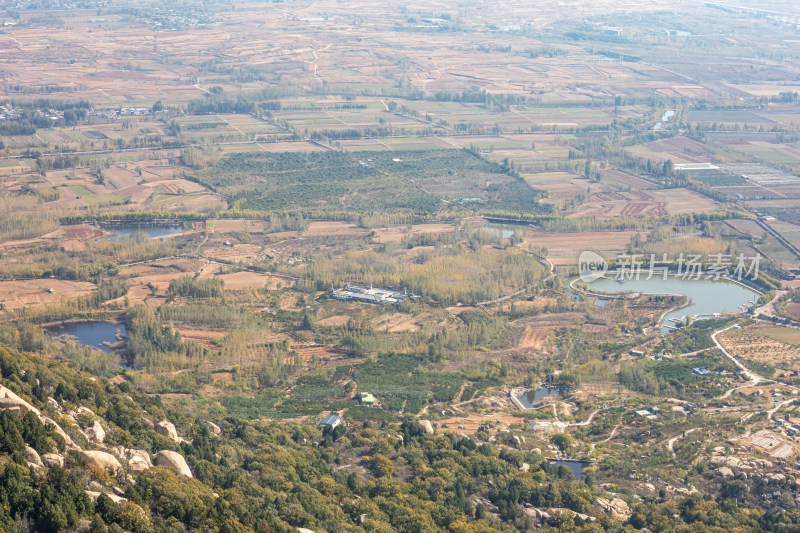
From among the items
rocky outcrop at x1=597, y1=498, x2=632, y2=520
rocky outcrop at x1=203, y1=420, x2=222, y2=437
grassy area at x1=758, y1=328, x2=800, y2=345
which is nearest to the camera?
rocky outcrop at x1=597, y1=498, x2=632, y2=520

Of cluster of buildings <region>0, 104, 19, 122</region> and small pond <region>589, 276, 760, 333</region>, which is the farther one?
cluster of buildings <region>0, 104, 19, 122</region>

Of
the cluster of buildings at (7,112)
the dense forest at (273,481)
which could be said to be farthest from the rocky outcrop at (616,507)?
the cluster of buildings at (7,112)

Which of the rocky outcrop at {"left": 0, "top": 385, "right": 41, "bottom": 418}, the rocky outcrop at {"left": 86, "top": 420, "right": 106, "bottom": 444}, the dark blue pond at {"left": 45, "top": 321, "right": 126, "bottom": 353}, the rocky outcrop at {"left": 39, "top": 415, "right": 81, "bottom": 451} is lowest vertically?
the dark blue pond at {"left": 45, "top": 321, "right": 126, "bottom": 353}

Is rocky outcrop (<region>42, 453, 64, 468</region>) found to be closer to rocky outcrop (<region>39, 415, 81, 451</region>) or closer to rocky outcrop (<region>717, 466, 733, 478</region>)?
rocky outcrop (<region>39, 415, 81, 451</region>)

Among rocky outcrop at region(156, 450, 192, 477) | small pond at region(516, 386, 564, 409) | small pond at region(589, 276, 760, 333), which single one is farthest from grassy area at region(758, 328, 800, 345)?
rocky outcrop at region(156, 450, 192, 477)

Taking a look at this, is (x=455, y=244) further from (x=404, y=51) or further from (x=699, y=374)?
(x=404, y=51)

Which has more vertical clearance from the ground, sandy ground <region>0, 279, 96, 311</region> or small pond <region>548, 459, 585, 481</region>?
A: small pond <region>548, 459, 585, 481</region>

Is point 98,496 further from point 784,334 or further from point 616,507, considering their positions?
point 784,334

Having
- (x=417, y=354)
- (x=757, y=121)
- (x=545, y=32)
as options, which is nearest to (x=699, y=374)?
(x=417, y=354)
